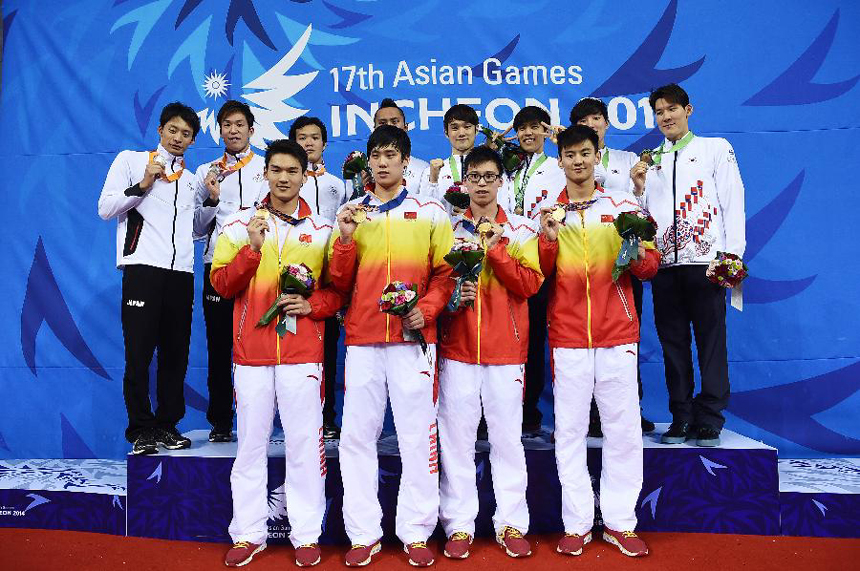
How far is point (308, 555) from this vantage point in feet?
11.3

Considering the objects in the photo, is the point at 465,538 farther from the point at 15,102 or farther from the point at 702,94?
the point at 15,102

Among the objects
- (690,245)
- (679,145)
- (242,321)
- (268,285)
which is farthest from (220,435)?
(679,145)

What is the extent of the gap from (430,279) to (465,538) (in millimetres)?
1307

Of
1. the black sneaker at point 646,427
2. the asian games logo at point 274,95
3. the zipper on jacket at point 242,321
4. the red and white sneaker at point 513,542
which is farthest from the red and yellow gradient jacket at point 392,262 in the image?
the asian games logo at point 274,95

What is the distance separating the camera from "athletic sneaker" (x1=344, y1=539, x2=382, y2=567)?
3381mm

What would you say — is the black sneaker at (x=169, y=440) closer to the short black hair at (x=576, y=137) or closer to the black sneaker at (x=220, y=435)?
the black sneaker at (x=220, y=435)

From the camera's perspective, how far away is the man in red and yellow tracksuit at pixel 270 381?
11.4ft

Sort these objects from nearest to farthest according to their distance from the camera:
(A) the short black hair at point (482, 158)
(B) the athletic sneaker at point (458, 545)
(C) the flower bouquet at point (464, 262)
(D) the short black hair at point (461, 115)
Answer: (C) the flower bouquet at point (464, 262)
(B) the athletic sneaker at point (458, 545)
(A) the short black hair at point (482, 158)
(D) the short black hair at point (461, 115)

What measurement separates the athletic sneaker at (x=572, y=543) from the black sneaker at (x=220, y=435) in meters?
2.11

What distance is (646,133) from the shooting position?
17.7 feet

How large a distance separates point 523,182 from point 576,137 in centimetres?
73

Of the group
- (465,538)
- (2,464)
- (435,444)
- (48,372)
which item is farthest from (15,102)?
(465,538)

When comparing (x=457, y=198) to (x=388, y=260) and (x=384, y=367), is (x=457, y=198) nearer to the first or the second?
(x=388, y=260)

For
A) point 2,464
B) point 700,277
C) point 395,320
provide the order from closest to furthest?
point 395,320 → point 700,277 → point 2,464
